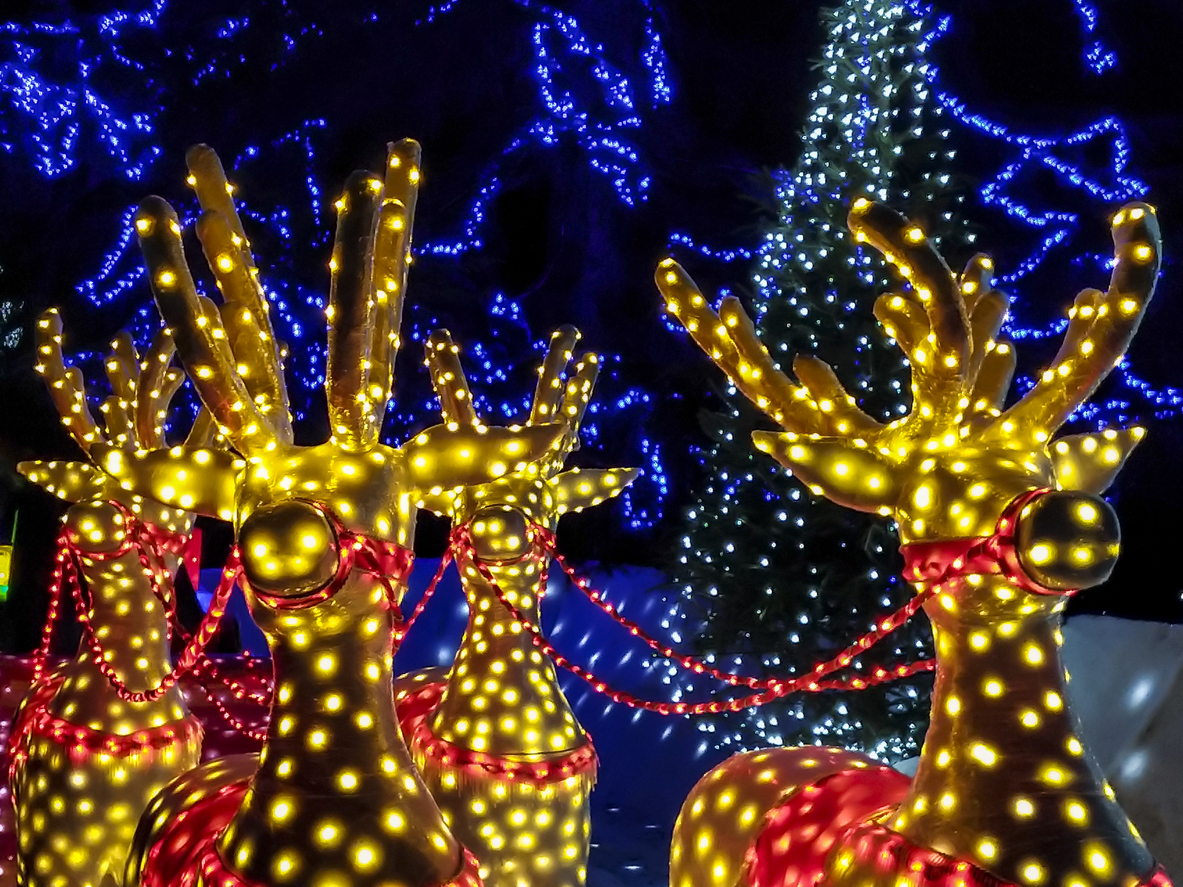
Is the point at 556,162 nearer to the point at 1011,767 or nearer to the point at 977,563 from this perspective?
the point at 977,563

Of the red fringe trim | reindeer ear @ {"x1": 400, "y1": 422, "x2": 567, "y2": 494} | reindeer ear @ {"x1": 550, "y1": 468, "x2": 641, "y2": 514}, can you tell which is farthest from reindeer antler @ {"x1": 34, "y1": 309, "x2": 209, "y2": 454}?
reindeer ear @ {"x1": 400, "y1": 422, "x2": 567, "y2": 494}

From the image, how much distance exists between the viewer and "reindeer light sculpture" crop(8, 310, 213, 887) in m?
1.98

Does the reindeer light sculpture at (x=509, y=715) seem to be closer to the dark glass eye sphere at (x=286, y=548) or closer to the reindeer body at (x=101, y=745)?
the reindeer body at (x=101, y=745)

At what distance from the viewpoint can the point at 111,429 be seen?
2303 millimetres

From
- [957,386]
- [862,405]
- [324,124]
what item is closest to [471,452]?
[957,386]

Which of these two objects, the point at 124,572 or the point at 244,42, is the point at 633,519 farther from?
the point at 124,572

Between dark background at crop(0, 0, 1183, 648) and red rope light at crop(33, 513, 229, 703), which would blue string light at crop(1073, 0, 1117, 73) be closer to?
dark background at crop(0, 0, 1183, 648)

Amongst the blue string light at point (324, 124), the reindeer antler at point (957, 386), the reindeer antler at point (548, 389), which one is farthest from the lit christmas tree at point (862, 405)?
the reindeer antler at point (957, 386)

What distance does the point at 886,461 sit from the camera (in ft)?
4.38

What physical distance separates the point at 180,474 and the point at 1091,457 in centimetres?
123

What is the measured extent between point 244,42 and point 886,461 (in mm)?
5910

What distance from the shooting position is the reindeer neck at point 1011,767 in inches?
44.5

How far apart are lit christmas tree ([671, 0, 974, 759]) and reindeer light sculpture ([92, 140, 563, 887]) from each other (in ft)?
8.66

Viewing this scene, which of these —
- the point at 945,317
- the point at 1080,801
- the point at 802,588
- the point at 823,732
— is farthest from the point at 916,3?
the point at 1080,801
